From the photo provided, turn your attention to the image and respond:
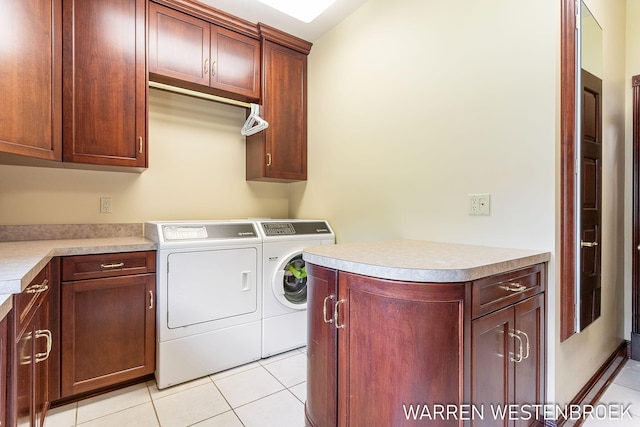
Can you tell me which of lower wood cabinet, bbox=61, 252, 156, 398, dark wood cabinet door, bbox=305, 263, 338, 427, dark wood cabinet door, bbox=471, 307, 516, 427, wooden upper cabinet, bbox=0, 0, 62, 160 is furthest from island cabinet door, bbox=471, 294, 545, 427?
wooden upper cabinet, bbox=0, 0, 62, 160

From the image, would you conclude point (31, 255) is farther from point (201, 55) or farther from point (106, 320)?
point (201, 55)

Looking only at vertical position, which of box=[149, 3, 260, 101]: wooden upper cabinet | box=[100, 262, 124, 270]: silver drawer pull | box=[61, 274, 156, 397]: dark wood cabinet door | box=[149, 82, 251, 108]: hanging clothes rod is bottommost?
box=[61, 274, 156, 397]: dark wood cabinet door

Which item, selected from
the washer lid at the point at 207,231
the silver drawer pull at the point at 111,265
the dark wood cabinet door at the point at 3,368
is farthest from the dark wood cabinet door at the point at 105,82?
the dark wood cabinet door at the point at 3,368

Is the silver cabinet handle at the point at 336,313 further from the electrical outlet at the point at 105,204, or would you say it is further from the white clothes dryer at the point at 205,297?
the electrical outlet at the point at 105,204

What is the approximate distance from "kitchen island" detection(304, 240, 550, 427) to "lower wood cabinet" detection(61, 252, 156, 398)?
115 cm

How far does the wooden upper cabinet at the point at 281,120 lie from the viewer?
2.74 m

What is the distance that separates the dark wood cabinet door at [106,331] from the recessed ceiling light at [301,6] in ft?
6.47

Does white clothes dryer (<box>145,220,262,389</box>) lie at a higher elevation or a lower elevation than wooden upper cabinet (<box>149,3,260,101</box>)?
lower

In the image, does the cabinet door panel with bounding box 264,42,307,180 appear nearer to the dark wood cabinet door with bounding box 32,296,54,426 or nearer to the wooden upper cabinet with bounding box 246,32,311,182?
the wooden upper cabinet with bounding box 246,32,311,182

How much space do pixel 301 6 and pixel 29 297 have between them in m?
2.22

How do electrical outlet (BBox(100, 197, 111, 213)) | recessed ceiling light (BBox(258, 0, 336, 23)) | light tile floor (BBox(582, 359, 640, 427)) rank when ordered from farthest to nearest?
electrical outlet (BBox(100, 197, 111, 213))
recessed ceiling light (BBox(258, 0, 336, 23))
light tile floor (BBox(582, 359, 640, 427))

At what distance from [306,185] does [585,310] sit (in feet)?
7.30

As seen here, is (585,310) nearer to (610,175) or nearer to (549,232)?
(549,232)

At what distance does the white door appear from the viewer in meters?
2.00
